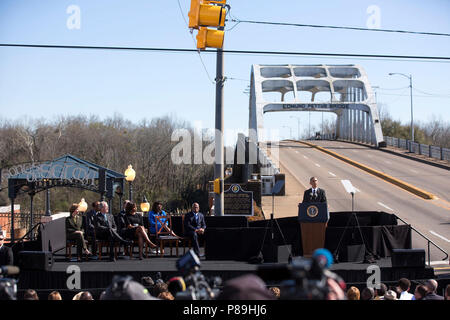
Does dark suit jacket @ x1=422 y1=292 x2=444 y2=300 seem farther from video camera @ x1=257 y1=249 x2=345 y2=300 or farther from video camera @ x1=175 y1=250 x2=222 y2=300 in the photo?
video camera @ x1=257 y1=249 x2=345 y2=300

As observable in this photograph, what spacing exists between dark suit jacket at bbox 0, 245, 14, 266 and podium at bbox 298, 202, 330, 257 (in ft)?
21.0

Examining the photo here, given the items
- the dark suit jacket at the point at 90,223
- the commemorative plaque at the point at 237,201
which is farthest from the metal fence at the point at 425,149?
the dark suit jacket at the point at 90,223

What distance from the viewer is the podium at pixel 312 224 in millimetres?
12602

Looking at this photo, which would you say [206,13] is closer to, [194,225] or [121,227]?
[194,225]

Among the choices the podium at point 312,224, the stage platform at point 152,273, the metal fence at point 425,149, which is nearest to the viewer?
the stage platform at point 152,273

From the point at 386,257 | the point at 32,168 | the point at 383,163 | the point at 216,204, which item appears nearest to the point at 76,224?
the point at 216,204

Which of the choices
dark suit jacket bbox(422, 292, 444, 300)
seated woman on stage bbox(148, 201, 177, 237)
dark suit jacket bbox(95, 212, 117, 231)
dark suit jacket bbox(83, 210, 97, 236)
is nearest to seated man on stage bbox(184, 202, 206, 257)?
seated woman on stage bbox(148, 201, 177, 237)

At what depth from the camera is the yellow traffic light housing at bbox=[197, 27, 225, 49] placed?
39.1ft

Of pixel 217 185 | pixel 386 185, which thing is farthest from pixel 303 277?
pixel 386 185

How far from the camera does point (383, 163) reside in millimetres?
45406

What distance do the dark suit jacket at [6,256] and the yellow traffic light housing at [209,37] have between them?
5875mm

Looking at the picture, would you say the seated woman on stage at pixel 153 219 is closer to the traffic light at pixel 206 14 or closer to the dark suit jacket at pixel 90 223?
the dark suit jacket at pixel 90 223
